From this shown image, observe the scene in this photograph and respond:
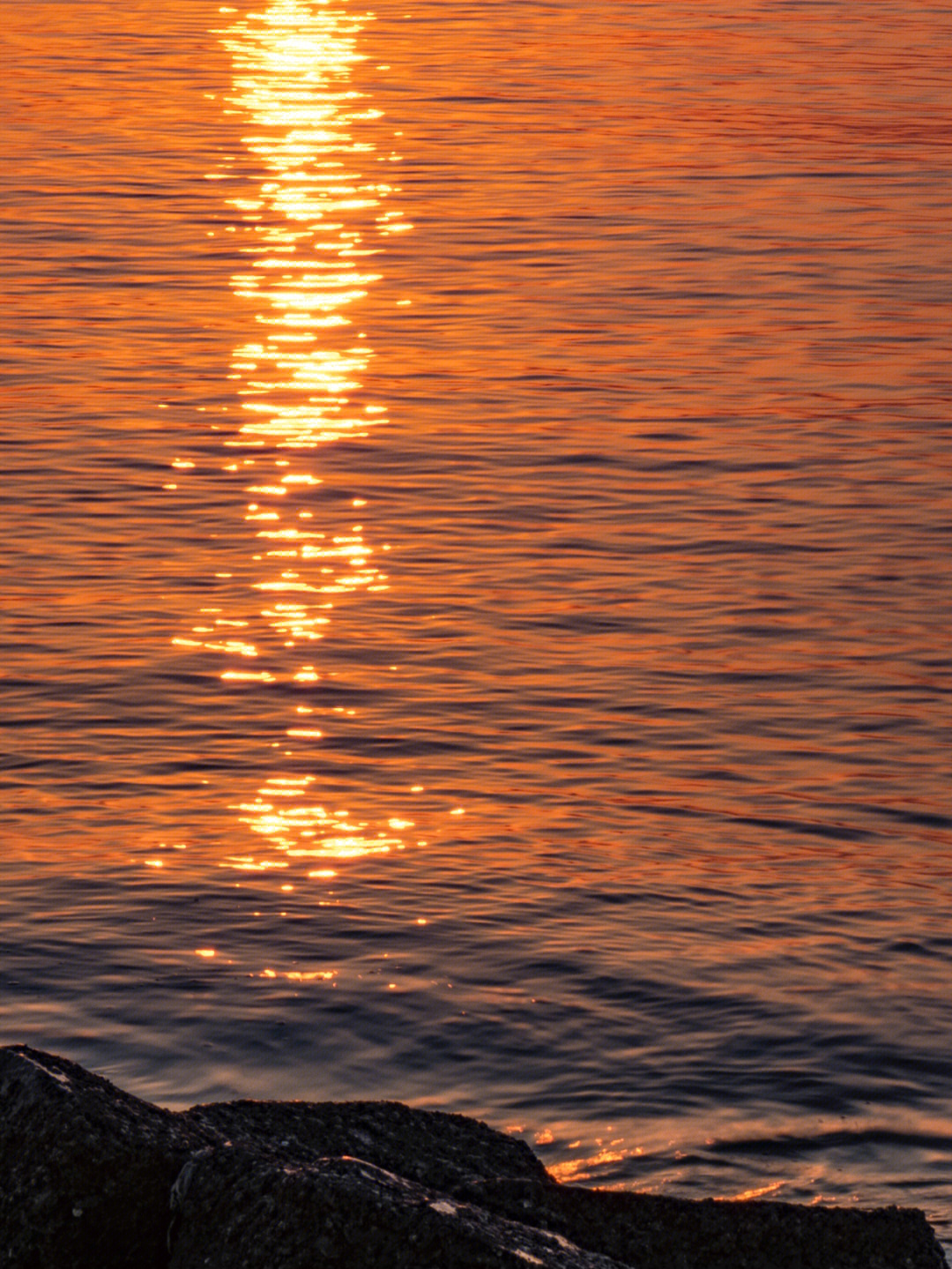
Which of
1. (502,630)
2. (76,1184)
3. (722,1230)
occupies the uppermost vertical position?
(76,1184)

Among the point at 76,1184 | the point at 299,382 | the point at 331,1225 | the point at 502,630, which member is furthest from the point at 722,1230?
the point at 299,382

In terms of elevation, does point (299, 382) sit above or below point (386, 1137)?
below

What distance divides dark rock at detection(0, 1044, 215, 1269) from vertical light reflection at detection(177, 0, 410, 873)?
464cm

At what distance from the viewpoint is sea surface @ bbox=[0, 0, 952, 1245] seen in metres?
8.84

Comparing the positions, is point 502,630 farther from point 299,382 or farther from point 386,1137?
point 386,1137

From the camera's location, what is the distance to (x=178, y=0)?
4062cm

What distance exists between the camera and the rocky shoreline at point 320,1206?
538cm

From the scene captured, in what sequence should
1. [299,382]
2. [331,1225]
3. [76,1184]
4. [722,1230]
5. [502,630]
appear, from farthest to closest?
[299,382] → [502,630] → [722,1230] → [76,1184] → [331,1225]

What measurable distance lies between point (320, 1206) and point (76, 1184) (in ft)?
2.28

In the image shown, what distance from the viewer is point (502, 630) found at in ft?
44.7

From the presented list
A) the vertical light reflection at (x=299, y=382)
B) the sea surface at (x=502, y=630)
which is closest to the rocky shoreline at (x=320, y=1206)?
the sea surface at (x=502, y=630)

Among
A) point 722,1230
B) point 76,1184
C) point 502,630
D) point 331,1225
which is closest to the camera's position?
point 331,1225

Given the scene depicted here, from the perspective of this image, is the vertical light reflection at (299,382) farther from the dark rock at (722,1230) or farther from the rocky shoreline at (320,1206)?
the dark rock at (722,1230)

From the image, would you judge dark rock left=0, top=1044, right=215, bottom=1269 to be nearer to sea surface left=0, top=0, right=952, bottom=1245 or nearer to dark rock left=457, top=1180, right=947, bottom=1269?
dark rock left=457, top=1180, right=947, bottom=1269
